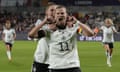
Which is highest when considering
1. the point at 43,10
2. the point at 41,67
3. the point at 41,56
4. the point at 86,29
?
the point at 86,29

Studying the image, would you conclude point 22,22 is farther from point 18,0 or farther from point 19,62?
point 19,62

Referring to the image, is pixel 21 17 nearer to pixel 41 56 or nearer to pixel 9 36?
pixel 9 36

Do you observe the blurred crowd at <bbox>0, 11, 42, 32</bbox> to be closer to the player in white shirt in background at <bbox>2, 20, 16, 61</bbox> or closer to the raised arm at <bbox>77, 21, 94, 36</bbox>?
the player in white shirt in background at <bbox>2, 20, 16, 61</bbox>

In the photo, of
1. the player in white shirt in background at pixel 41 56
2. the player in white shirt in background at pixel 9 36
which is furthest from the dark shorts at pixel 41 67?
the player in white shirt in background at pixel 9 36

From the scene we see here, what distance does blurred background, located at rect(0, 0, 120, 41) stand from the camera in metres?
55.2

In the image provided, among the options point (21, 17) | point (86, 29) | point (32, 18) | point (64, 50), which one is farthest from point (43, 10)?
point (86, 29)

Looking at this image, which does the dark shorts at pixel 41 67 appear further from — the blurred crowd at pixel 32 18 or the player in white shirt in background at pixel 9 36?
the blurred crowd at pixel 32 18

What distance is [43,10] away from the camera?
2249 inches

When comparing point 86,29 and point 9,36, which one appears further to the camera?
point 9,36

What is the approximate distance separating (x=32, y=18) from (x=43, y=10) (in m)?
1.80

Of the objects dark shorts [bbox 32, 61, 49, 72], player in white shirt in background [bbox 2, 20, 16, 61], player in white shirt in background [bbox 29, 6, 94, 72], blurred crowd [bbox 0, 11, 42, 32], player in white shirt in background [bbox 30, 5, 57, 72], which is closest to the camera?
player in white shirt in background [bbox 29, 6, 94, 72]

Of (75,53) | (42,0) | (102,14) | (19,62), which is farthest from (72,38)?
(42,0)

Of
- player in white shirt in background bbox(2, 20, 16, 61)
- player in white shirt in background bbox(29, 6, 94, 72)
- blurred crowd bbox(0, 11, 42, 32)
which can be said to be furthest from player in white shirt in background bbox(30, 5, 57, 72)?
blurred crowd bbox(0, 11, 42, 32)

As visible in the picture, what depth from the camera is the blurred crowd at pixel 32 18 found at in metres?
53.7
